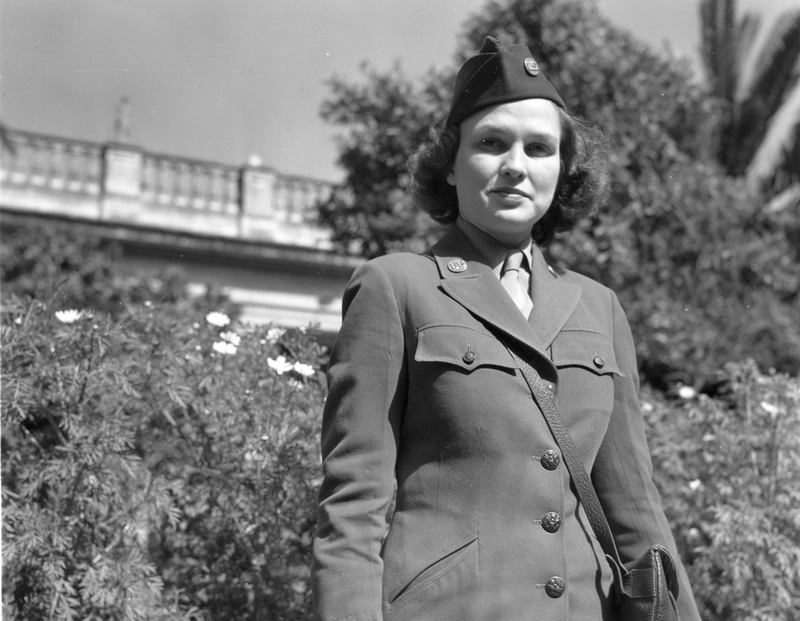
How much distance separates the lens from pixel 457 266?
211 cm

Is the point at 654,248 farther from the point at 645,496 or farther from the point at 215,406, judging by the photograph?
the point at 645,496

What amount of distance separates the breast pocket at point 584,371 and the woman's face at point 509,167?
0.77ft

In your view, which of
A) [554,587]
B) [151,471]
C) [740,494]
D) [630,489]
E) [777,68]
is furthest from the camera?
[777,68]

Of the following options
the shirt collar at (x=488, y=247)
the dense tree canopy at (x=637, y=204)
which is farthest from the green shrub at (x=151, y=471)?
the dense tree canopy at (x=637, y=204)

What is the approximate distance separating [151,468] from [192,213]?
12.9 meters

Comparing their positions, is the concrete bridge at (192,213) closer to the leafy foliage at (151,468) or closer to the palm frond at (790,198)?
the palm frond at (790,198)

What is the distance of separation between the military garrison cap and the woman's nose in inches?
4.5

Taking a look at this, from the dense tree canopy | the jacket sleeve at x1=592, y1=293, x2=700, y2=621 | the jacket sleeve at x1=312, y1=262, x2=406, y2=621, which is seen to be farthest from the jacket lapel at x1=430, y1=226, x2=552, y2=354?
the dense tree canopy

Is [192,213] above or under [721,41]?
under

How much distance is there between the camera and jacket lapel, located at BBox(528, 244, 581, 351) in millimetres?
2066

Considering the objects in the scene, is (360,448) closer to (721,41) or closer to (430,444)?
(430,444)

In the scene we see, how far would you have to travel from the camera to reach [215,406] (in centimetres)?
342

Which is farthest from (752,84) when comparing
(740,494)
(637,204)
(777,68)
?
(740,494)

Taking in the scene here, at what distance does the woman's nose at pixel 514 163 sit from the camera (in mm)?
2051
